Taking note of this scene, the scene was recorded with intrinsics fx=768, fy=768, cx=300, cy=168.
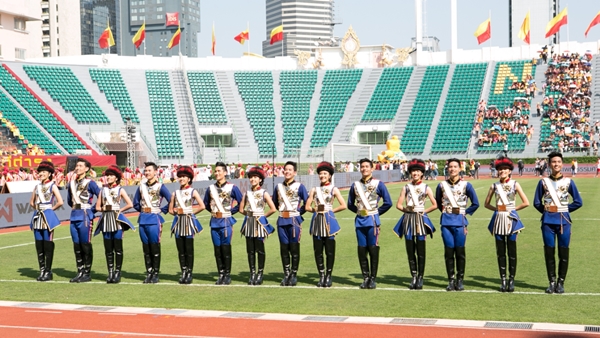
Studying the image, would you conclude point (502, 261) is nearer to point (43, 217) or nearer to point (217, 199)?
point (217, 199)

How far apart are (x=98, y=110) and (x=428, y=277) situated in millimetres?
50625

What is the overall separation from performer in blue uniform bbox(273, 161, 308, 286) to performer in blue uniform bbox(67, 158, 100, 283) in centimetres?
321

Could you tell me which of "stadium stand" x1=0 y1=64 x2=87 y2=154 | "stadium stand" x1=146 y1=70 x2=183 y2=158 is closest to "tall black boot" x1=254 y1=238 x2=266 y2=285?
"stadium stand" x1=0 y1=64 x2=87 y2=154

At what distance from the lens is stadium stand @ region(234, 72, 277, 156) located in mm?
62875

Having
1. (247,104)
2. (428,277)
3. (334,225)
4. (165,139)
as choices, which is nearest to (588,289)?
(428,277)

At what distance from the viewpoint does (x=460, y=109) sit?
209 feet

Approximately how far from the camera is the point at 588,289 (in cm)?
1121

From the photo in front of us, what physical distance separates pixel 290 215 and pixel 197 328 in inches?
127

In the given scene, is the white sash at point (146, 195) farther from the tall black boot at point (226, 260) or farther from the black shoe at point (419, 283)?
the black shoe at point (419, 283)

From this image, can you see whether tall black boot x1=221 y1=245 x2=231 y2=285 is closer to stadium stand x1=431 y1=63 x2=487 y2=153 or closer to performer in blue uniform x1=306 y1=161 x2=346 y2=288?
performer in blue uniform x1=306 y1=161 x2=346 y2=288

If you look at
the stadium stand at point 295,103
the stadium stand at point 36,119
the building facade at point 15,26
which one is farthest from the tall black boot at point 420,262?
the building facade at point 15,26

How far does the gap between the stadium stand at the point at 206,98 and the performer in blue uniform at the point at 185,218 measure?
5160cm

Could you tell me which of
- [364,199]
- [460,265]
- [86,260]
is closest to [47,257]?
[86,260]

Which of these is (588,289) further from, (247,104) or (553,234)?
(247,104)
